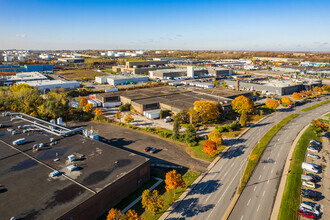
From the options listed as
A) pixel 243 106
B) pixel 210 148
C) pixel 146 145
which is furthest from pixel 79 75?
pixel 210 148

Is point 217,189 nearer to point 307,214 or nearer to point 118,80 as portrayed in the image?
point 307,214

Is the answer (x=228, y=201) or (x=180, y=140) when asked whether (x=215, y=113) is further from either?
(x=228, y=201)

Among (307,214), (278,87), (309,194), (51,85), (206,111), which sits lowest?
(307,214)

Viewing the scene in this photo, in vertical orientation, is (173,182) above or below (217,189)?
above

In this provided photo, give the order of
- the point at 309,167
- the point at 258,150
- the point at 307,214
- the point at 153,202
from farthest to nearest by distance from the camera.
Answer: the point at 258,150
the point at 309,167
the point at 307,214
the point at 153,202

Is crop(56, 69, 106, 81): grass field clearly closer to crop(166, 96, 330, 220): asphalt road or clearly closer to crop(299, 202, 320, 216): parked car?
crop(166, 96, 330, 220): asphalt road

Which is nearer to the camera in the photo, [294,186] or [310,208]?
[310,208]

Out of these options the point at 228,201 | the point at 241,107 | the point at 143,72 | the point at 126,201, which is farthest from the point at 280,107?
the point at 143,72
